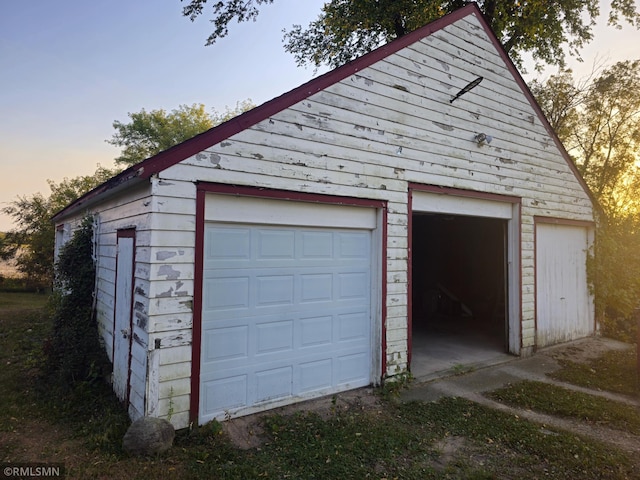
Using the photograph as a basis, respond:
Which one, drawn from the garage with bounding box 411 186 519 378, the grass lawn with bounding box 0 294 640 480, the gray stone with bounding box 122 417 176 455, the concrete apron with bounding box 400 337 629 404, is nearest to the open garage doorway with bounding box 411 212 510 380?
the garage with bounding box 411 186 519 378

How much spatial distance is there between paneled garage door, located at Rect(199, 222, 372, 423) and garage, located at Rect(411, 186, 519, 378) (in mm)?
1919

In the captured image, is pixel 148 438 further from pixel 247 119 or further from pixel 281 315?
pixel 247 119

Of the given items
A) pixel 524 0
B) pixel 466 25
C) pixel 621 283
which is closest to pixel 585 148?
pixel 524 0

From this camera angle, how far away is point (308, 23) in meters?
15.4

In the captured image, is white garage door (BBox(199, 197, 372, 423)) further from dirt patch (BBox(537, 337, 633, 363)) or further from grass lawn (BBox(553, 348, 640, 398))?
dirt patch (BBox(537, 337, 633, 363))

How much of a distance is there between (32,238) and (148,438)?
19889 millimetres

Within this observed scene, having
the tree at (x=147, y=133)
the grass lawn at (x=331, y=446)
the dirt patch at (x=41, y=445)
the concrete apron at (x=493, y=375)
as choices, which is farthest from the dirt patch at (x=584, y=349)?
the tree at (x=147, y=133)

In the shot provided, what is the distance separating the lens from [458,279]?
12719 mm

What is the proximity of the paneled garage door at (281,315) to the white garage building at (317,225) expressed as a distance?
0.02 m

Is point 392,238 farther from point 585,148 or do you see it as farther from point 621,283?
point 585,148

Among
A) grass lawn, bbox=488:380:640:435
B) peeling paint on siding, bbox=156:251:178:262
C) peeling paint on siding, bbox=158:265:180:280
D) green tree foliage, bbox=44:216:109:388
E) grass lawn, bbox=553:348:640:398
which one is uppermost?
peeling paint on siding, bbox=156:251:178:262

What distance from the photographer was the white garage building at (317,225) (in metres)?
3.80

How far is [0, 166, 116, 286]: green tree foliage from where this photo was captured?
59.6ft

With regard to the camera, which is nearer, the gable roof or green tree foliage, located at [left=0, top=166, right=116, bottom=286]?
the gable roof
